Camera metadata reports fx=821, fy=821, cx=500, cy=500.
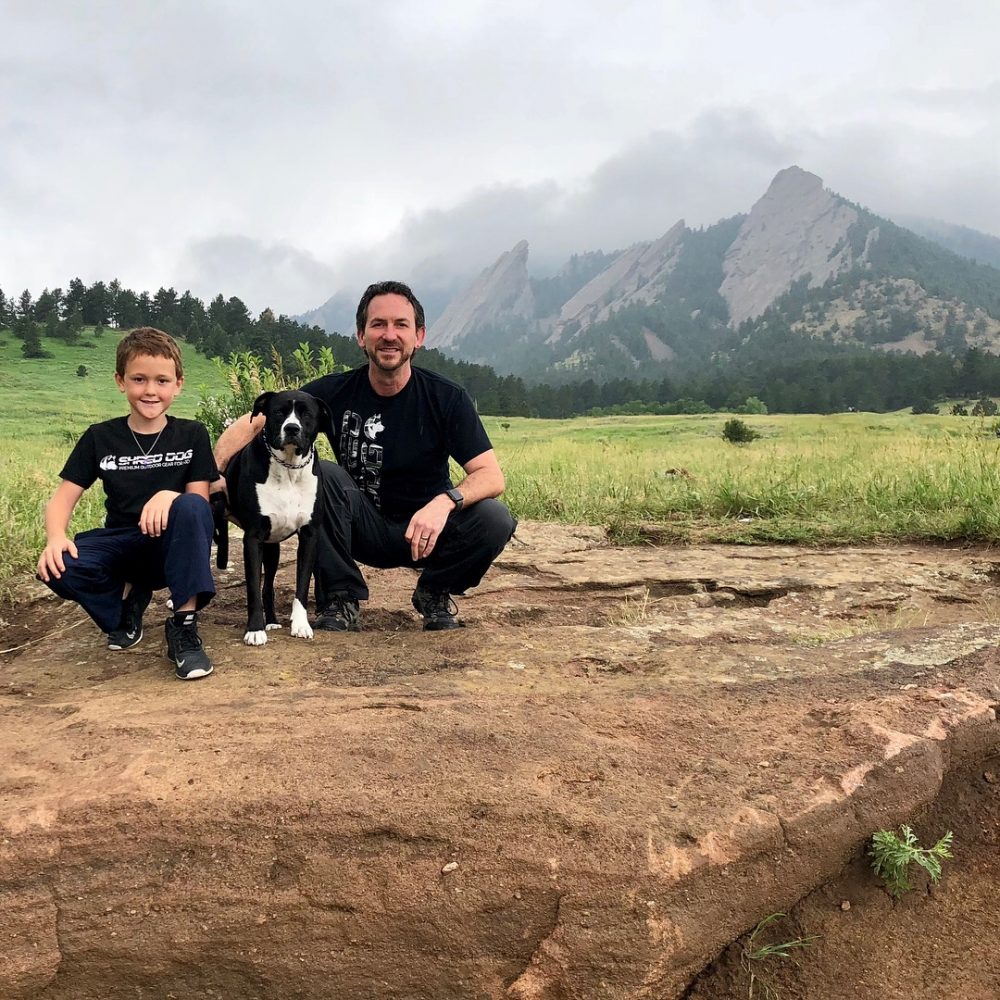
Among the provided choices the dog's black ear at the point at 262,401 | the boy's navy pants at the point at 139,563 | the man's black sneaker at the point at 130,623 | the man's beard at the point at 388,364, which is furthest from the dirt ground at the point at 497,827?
the man's beard at the point at 388,364

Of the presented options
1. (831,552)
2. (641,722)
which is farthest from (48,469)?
(641,722)

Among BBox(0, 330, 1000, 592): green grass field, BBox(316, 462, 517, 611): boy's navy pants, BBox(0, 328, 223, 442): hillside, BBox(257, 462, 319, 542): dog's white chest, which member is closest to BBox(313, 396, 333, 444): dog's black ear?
BBox(316, 462, 517, 611): boy's navy pants

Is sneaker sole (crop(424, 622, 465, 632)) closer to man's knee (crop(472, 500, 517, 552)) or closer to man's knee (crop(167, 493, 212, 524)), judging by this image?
man's knee (crop(472, 500, 517, 552))

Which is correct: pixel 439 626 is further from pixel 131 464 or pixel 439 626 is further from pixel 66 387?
pixel 66 387

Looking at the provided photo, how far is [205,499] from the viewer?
3.64m

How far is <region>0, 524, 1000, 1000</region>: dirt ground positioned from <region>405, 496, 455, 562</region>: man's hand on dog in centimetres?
78

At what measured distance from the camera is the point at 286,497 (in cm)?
383

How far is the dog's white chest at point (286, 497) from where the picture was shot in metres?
3.82

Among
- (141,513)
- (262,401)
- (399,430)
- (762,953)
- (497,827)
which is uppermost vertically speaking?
(262,401)

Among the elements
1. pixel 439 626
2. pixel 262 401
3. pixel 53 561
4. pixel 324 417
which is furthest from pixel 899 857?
pixel 53 561

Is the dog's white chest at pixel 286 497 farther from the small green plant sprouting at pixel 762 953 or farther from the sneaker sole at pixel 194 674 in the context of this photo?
the small green plant sprouting at pixel 762 953

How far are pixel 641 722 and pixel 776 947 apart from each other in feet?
2.44

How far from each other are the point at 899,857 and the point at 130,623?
129 inches

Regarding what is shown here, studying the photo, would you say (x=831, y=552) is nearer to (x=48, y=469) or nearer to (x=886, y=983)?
(x=886, y=983)
